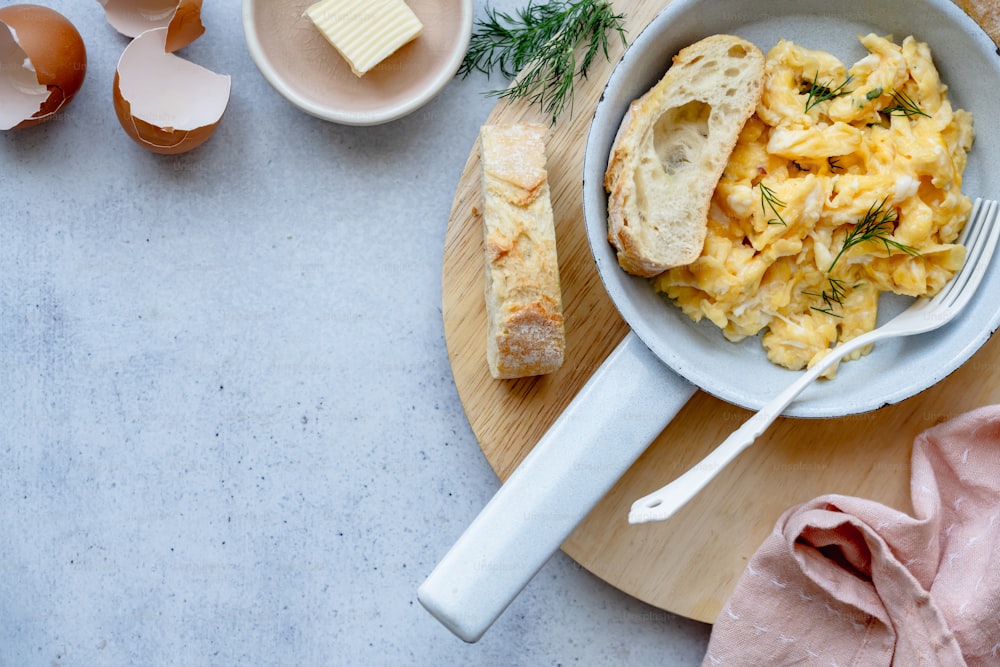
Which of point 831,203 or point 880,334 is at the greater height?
point 831,203

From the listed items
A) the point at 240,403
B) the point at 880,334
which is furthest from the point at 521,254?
the point at 240,403

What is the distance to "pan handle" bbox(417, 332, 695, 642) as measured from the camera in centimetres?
167

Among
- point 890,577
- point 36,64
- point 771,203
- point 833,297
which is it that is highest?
point 771,203

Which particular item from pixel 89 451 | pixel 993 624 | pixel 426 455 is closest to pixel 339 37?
pixel 426 455

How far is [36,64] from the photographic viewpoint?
6.52 feet

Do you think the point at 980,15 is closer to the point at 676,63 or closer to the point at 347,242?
the point at 676,63

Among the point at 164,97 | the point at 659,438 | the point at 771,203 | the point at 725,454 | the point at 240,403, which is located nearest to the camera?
the point at 725,454

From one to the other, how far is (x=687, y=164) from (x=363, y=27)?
33.5 inches

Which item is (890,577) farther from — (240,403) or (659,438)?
(240,403)

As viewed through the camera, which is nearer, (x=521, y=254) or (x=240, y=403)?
(x=521, y=254)

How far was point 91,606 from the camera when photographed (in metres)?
2.22

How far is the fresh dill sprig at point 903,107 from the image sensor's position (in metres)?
1.78

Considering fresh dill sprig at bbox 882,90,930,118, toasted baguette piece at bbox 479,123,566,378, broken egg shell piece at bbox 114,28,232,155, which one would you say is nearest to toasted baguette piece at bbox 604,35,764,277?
toasted baguette piece at bbox 479,123,566,378

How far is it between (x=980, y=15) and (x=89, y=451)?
7.83 ft
